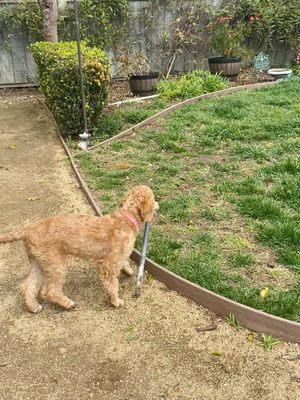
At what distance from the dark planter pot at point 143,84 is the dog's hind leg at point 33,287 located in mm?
7152

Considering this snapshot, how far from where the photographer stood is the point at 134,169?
6.12 meters

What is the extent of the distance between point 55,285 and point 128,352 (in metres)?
0.82

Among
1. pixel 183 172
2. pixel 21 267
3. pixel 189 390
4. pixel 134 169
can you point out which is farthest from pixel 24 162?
pixel 189 390

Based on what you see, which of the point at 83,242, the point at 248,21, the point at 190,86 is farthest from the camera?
the point at 248,21

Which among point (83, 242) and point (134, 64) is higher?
point (134, 64)

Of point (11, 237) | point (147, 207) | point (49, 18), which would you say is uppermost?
point (49, 18)

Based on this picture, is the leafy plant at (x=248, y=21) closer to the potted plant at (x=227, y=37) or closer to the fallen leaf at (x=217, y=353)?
the potted plant at (x=227, y=37)

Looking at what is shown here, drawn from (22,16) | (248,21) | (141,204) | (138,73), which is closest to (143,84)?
(138,73)

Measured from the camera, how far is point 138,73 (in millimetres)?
10469

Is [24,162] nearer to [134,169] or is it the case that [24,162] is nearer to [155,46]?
[134,169]

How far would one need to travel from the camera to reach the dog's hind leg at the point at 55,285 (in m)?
3.47

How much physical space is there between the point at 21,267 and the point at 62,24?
28.5 ft

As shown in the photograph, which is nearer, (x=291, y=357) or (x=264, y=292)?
(x=291, y=357)

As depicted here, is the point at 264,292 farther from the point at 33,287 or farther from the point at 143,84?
the point at 143,84
